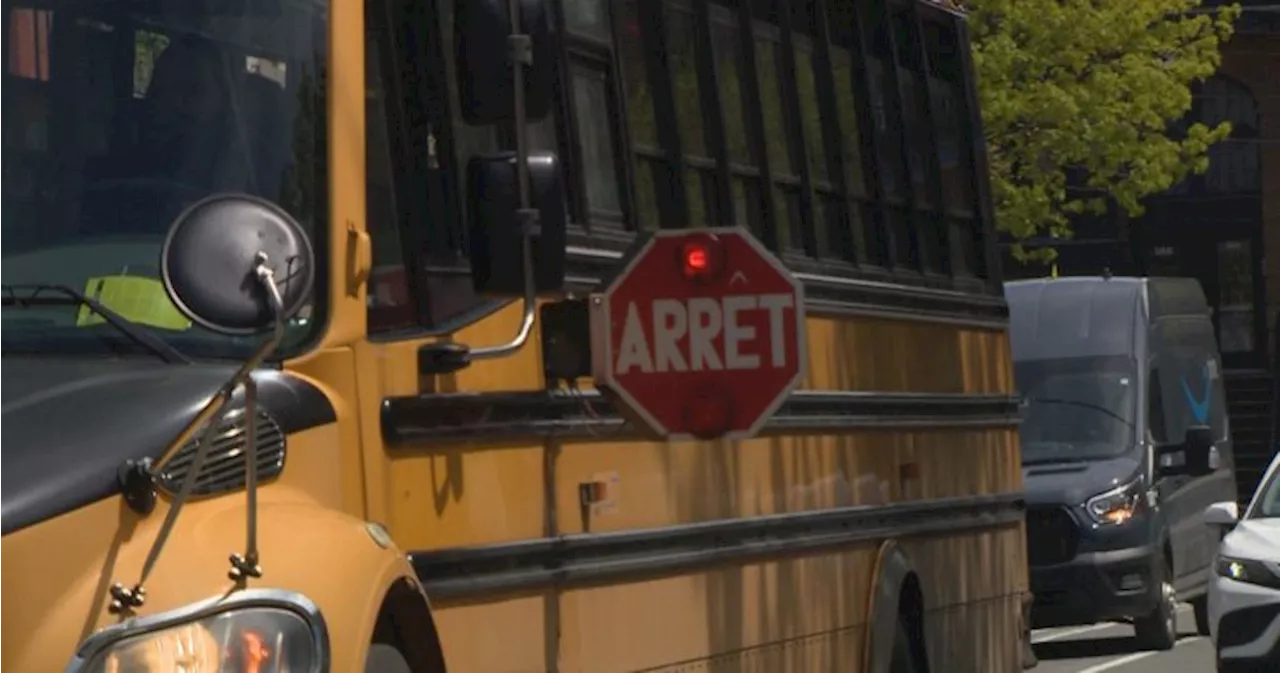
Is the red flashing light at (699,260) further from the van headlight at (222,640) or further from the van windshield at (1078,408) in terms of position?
the van windshield at (1078,408)

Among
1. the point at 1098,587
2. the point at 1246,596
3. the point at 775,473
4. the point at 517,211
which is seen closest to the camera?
the point at 517,211

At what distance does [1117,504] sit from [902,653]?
36.4 feet

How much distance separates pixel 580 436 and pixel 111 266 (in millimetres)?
1896

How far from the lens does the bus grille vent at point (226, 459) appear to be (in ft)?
17.5

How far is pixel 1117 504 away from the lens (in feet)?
71.0

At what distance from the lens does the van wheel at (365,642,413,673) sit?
572cm

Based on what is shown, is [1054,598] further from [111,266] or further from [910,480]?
[111,266]

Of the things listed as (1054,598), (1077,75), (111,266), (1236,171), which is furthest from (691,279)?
(1236,171)

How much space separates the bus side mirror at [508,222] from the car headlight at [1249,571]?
10348 mm

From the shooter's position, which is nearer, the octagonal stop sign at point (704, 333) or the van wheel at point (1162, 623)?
the octagonal stop sign at point (704, 333)

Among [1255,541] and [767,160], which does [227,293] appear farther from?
[1255,541]

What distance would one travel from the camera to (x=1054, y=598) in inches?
843

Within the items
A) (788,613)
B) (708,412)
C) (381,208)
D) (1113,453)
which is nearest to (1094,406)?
(1113,453)

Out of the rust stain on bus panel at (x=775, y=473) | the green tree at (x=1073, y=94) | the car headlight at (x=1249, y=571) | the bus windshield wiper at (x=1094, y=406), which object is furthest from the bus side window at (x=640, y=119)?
the green tree at (x=1073, y=94)
